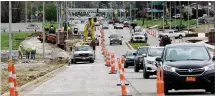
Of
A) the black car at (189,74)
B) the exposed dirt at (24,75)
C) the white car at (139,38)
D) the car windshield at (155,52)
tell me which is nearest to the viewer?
the black car at (189,74)

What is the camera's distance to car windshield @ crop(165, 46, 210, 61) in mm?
19203

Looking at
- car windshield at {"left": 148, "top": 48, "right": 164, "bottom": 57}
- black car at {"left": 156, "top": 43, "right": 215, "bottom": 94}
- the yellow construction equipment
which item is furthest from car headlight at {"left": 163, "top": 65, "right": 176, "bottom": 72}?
the yellow construction equipment

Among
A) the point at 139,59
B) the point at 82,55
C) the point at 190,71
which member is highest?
the point at 190,71

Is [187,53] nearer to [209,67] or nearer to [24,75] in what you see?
[209,67]

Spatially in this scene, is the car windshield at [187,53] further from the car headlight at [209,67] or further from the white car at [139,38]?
the white car at [139,38]

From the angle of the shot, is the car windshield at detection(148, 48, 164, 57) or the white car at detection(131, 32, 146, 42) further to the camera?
the white car at detection(131, 32, 146, 42)

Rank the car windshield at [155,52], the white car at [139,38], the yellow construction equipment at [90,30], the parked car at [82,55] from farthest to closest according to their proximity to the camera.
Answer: the white car at [139,38]
the yellow construction equipment at [90,30]
the parked car at [82,55]
the car windshield at [155,52]

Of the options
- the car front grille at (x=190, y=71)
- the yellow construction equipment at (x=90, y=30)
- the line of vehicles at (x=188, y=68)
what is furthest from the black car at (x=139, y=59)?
the yellow construction equipment at (x=90, y=30)

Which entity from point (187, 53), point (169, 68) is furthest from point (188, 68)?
point (187, 53)

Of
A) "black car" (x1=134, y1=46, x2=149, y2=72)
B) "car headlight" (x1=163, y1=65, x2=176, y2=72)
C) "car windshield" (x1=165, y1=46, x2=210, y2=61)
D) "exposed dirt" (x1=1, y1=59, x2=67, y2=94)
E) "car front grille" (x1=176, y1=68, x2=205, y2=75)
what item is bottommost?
"exposed dirt" (x1=1, y1=59, x2=67, y2=94)

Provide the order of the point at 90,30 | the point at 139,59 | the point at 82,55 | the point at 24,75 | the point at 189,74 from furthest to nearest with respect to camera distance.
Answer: the point at 90,30 < the point at 82,55 < the point at 24,75 < the point at 139,59 < the point at 189,74

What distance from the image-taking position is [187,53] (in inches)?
763

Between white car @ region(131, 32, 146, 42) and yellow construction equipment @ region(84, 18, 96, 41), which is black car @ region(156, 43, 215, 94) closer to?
yellow construction equipment @ region(84, 18, 96, 41)

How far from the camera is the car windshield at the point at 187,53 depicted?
63.0ft
